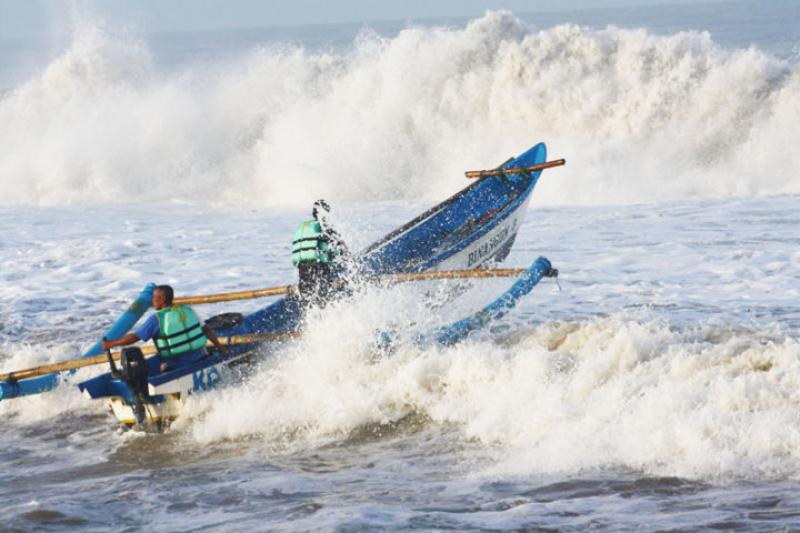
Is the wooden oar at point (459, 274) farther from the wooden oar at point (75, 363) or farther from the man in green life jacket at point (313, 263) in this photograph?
the wooden oar at point (75, 363)

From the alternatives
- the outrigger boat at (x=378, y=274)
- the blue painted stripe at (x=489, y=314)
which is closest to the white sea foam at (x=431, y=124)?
the outrigger boat at (x=378, y=274)

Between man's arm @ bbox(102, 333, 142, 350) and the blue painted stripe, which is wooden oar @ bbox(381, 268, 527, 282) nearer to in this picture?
the blue painted stripe

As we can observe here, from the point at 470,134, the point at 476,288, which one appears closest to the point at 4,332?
the point at 476,288

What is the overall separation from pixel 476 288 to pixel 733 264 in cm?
327

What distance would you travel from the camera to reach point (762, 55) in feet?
77.6

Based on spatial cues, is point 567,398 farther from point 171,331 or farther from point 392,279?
point 171,331

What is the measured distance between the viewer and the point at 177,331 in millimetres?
8680

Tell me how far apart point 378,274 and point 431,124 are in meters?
14.6

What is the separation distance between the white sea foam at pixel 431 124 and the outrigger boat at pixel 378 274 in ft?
22.7

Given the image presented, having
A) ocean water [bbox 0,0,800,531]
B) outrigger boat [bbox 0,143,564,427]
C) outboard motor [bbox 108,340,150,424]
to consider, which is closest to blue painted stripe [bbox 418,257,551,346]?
outrigger boat [bbox 0,143,564,427]

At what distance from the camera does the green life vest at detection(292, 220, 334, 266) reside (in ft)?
32.8

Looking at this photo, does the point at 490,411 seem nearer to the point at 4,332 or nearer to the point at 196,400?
the point at 196,400

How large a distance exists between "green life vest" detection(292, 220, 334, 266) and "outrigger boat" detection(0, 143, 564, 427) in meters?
0.35

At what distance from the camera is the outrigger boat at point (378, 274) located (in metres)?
8.45
